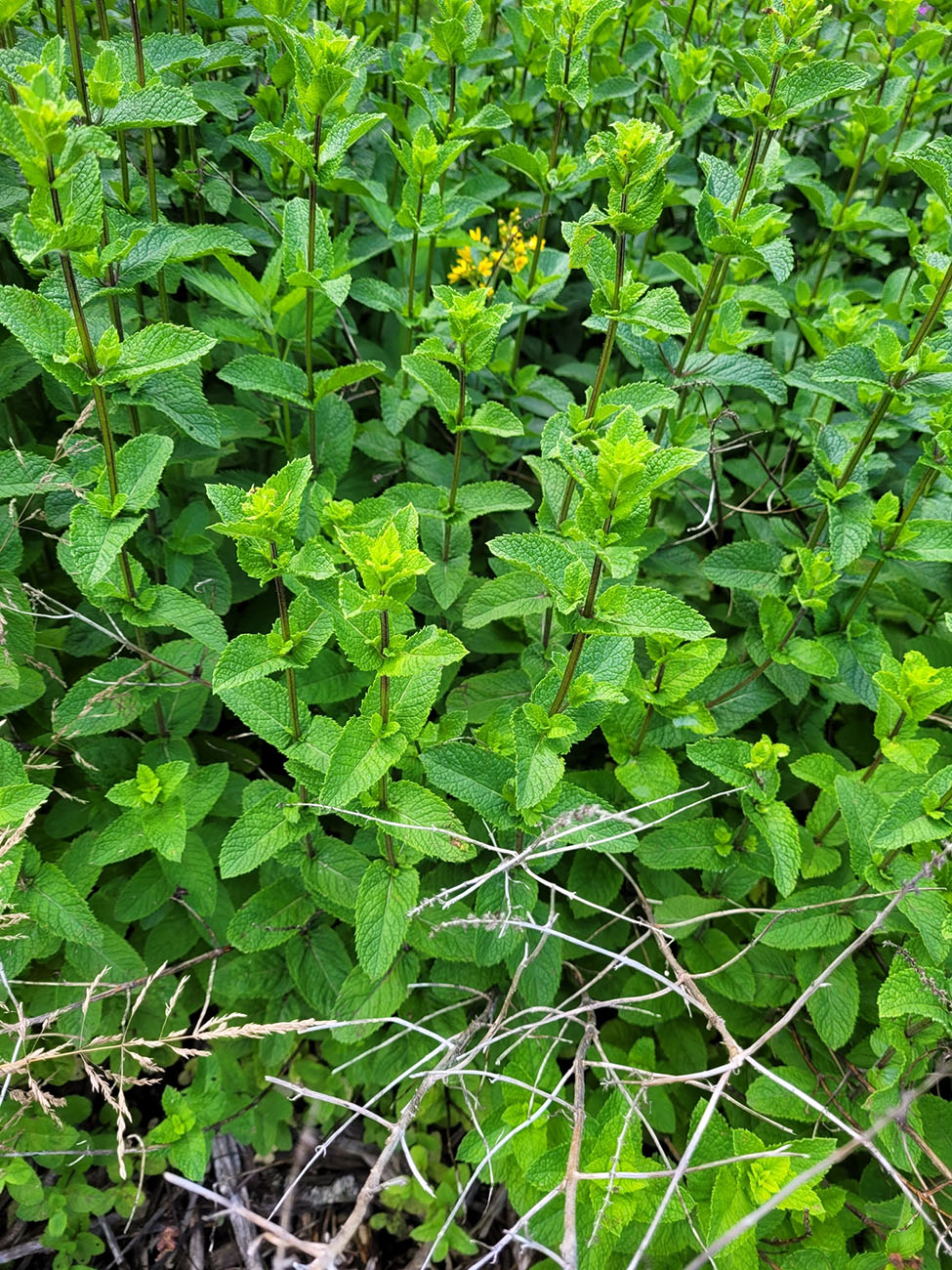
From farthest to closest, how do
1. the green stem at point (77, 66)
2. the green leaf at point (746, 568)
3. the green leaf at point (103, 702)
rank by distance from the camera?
1. the green leaf at point (746, 568)
2. the green leaf at point (103, 702)
3. the green stem at point (77, 66)

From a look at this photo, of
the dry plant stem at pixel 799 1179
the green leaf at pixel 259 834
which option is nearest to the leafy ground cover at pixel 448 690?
the green leaf at pixel 259 834

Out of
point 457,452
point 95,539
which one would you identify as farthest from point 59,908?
point 457,452

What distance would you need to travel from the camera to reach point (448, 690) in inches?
95.9

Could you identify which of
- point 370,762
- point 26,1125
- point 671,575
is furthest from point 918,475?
point 26,1125

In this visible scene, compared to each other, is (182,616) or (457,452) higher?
(457,452)

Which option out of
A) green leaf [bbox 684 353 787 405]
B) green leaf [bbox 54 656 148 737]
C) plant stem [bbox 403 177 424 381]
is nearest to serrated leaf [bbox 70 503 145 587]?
green leaf [bbox 54 656 148 737]

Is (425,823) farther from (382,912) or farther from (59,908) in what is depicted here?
(59,908)

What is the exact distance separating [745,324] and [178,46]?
2.04 meters

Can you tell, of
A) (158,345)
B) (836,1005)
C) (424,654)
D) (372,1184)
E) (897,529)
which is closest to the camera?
(372,1184)

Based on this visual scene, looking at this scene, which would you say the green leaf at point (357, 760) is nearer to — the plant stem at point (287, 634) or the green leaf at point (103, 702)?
the plant stem at point (287, 634)

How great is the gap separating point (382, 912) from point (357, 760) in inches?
15.7

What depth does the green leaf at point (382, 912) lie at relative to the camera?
180cm

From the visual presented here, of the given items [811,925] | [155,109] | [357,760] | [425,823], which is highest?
[155,109]

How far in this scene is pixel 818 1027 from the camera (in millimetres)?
2059
